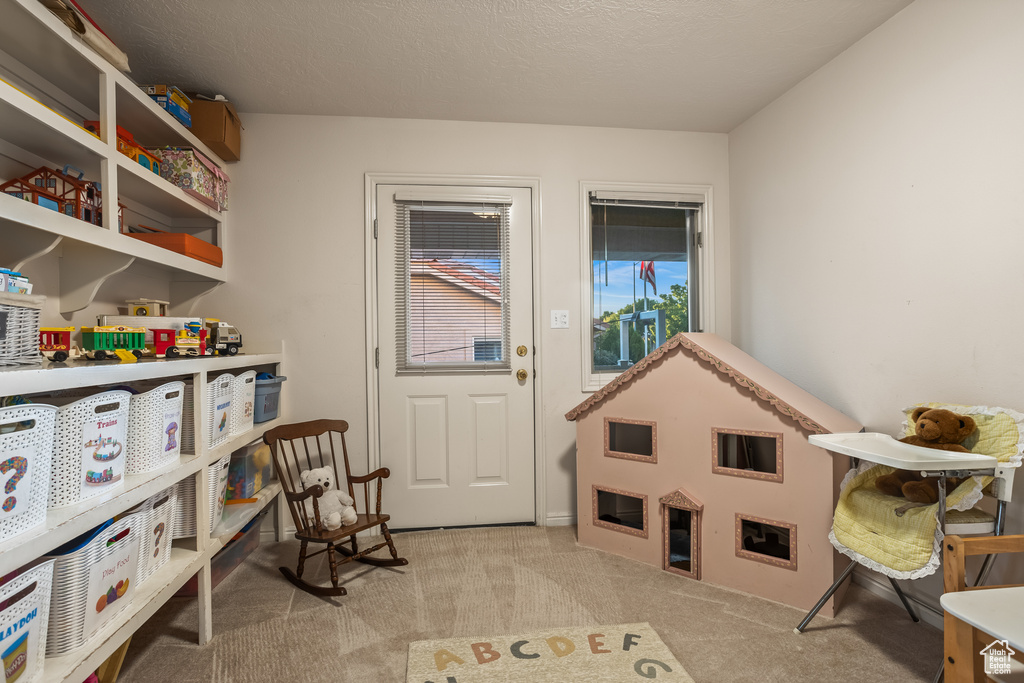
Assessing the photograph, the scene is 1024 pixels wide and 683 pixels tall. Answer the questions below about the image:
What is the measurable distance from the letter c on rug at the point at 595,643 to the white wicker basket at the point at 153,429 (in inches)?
62.6

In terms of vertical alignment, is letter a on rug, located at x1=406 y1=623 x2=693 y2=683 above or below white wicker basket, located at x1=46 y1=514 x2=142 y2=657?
below

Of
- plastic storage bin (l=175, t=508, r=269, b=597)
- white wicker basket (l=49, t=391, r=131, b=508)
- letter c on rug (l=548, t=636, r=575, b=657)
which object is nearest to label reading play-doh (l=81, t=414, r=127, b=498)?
white wicker basket (l=49, t=391, r=131, b=508)

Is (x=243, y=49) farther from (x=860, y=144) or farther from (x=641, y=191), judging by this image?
(x=860, y=144)

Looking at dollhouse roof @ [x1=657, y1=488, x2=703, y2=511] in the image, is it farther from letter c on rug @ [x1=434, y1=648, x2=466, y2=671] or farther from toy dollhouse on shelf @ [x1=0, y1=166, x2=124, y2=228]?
toy dollhouse on shelf @ [x1=0, y1=166, x2=124, y2=228]

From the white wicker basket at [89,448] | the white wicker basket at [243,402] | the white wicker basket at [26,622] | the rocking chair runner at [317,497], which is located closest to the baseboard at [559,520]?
the rocking chair runner at [317,497]

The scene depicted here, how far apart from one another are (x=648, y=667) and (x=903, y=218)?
6.46 ft

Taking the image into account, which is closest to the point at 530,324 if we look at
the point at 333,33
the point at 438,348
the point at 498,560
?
the point at 438,348

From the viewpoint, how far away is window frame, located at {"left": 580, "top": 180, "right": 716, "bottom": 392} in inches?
122

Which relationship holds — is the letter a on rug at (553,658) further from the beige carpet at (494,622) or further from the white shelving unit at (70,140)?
the white shelving unit at (70,140)

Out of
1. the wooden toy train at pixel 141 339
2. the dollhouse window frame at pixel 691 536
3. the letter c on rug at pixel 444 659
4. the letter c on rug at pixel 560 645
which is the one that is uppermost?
the wooden toy train at pixel 141 339

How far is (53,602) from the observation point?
128cm

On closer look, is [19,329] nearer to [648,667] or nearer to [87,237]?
[87,237]

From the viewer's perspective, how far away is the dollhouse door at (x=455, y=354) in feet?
9.70

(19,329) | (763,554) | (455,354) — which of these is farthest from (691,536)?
(19,329)
